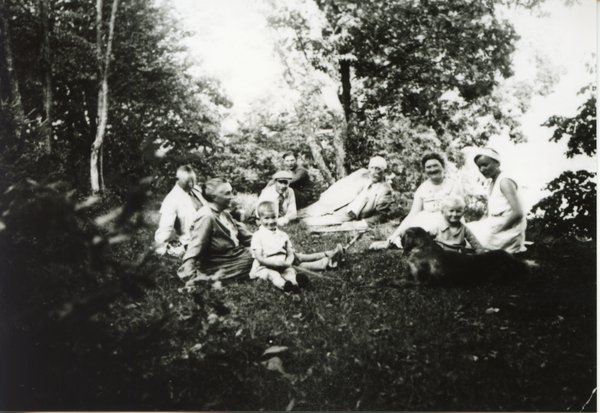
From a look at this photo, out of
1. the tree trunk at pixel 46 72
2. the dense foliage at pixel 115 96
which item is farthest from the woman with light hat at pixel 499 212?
the tree trunk at pixel 46 72

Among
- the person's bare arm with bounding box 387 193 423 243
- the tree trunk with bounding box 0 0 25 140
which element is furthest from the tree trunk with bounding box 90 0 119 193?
the person's bare arm with bounding box 387 193 423 243

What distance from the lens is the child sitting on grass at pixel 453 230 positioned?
3207 millimetres

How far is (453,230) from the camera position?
3229 millimetres

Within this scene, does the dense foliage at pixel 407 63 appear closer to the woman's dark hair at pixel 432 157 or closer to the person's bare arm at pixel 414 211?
the woman's dark hair at pixel 432 157

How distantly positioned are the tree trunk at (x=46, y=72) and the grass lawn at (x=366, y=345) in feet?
3.42

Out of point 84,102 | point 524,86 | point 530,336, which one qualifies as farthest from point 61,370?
point 524,86

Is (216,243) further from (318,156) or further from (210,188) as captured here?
(318,156)

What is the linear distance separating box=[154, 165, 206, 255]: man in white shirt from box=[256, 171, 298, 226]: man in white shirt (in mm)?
454

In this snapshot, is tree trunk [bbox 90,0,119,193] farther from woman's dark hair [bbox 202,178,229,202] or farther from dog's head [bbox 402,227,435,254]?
dog's head [bbox 402,227,435,254]

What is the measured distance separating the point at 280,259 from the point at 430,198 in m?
1.09

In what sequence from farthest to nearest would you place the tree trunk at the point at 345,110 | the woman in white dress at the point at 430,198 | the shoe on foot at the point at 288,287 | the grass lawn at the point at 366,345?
the tree trunk at the point at 345,110 → the woman in white dress at the point at 430,198 → the shoe on foot at the point at 288,287 → the grass lawn at the point at 366,345

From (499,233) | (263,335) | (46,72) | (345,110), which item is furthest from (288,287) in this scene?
(46,72)

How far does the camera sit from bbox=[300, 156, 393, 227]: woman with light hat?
3291 mm

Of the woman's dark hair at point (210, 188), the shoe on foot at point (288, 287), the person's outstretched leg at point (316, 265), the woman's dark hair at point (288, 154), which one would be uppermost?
the woman's dark hair at point (288, 154)
